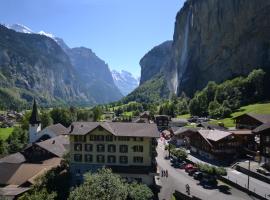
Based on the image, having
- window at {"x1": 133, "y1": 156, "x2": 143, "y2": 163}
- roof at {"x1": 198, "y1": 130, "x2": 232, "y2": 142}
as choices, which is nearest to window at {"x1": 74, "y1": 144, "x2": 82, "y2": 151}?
window at {"x1": 133, "y1": 156, "x2": 143, "y2": 163}

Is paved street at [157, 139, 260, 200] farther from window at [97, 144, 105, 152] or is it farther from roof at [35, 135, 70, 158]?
roof at [35, 135, 70, 158]

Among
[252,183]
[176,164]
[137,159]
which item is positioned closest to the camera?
[252,183]

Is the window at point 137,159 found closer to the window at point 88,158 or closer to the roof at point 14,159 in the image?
the window at point 88,158

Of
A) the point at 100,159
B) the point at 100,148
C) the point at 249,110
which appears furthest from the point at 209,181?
the point at 249,110

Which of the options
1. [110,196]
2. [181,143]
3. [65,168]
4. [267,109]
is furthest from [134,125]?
[267,109]

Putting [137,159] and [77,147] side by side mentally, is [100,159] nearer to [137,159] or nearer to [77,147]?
[77,147]

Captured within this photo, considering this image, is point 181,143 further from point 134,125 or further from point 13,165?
point 13,165
